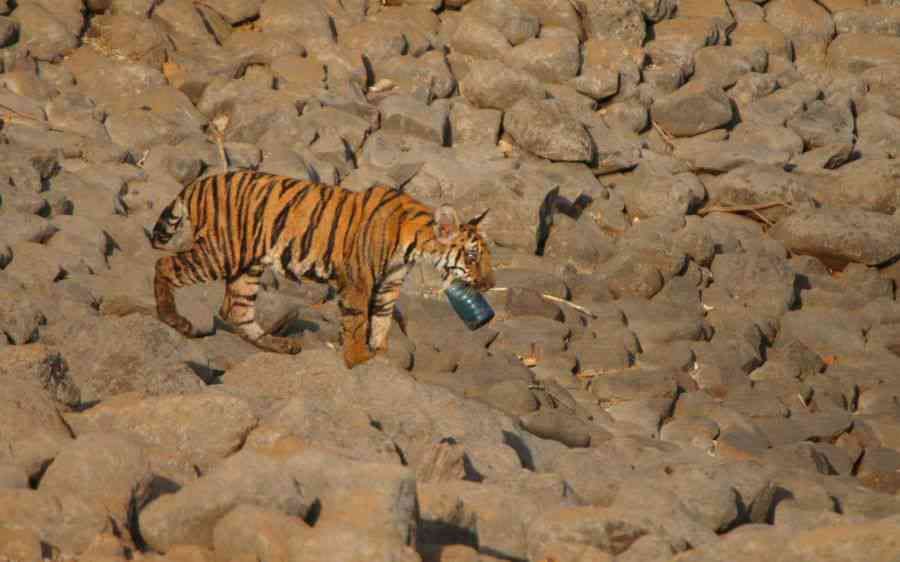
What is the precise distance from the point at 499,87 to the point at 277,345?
5530 millimetres

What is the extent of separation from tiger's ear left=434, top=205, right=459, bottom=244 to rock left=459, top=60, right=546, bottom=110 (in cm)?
522

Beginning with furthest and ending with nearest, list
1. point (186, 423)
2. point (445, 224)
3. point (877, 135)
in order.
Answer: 1. point (877, 135)
2. point (445, 224)
3. point (186, 423)

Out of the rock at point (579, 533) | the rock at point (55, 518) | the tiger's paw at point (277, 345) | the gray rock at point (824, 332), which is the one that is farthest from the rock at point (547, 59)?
the rock at point (55, 518)

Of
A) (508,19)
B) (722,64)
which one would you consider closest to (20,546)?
(508,19)

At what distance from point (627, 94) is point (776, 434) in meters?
6.09

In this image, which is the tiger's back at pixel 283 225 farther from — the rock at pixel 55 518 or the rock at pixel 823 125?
the rock at pixel 823 125

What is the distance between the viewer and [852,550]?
20.1ft

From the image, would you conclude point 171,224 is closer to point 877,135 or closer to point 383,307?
point 383,307

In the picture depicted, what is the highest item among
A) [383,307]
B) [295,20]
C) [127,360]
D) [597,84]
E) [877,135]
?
[127,360]

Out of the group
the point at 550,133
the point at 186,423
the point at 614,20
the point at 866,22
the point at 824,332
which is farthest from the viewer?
the point at 866,22

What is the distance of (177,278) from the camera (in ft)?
33.9

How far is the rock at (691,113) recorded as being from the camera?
16047 mm

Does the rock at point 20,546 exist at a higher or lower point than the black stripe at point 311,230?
higher

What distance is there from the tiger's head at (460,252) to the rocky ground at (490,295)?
0.62m
